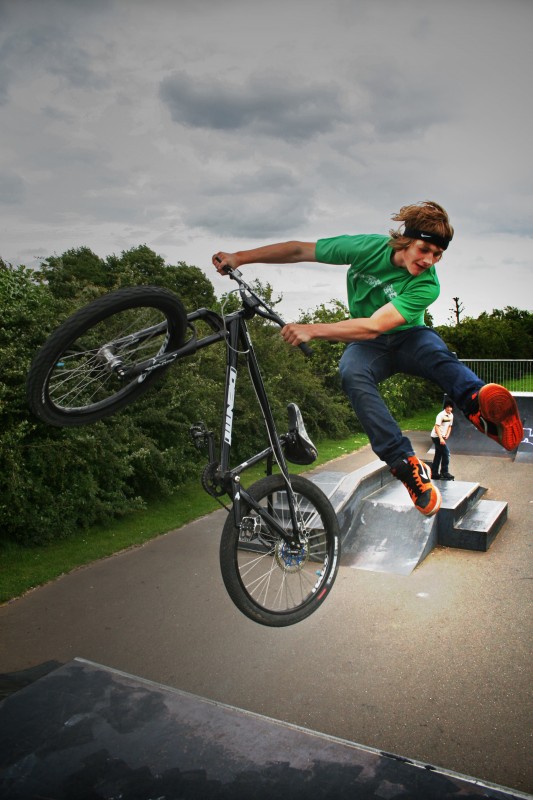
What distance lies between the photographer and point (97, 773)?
3264 mm

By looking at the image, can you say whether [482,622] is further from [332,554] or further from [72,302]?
[72,302]

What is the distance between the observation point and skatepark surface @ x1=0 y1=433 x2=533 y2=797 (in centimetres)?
539

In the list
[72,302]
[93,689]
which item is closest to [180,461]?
[72,302]

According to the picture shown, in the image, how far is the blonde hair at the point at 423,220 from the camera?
2.70 metres

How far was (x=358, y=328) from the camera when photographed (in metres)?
2.71

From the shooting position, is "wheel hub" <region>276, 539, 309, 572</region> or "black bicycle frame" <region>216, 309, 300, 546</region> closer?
"black bicycle frame" <region>216, 309, 300, 546</region>

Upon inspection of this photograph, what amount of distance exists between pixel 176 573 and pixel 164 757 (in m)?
5.58

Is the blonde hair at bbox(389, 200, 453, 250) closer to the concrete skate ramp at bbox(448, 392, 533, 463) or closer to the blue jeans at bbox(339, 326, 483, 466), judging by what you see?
the blue jeans at bbox(339, 326, 483, 466)

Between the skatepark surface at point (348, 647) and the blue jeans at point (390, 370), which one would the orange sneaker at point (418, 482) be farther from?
the skatepark surface at point (348, 647)

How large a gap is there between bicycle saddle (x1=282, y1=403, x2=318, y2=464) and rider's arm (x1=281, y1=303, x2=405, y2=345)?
677mm

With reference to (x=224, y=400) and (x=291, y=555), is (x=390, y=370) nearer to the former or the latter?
(x=224, y=400)

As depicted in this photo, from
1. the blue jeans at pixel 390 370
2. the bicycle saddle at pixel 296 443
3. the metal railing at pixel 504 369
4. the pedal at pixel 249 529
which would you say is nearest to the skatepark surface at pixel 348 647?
the pedal at pixel 249 529

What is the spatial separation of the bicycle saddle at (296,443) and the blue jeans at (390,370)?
15.5 inches

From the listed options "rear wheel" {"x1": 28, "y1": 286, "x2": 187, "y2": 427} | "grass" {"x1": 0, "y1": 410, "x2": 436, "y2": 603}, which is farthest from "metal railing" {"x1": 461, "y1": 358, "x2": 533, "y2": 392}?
"rear wheel" {"x1": 28, "y1": 286, "x2": 187, "y2": 427}
